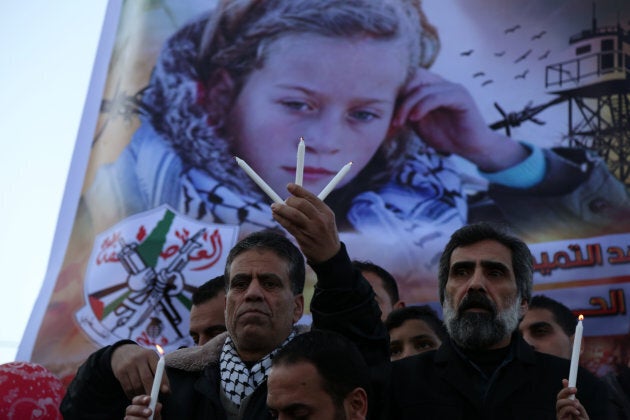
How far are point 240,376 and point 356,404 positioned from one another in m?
0.40

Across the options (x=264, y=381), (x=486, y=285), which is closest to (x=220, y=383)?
(x=264, y=381)

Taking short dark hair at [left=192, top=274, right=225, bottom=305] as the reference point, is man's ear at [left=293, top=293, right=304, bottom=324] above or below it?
below

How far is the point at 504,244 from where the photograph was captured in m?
2.74

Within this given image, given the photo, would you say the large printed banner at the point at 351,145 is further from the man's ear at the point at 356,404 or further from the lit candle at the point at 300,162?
the lit candle at the point at 300,162

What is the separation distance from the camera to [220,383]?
2605 millimetres

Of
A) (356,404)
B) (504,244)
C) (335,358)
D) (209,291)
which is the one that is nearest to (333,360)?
(335,358)

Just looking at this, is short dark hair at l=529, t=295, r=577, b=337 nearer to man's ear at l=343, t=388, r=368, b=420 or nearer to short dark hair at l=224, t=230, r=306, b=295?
short dark hair at l=224, t=230, r=306, b=295

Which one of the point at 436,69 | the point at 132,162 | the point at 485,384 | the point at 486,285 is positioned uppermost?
the point at 436,69

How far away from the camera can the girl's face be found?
251 inches

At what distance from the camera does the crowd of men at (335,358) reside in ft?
7.42

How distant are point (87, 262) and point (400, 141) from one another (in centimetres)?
218

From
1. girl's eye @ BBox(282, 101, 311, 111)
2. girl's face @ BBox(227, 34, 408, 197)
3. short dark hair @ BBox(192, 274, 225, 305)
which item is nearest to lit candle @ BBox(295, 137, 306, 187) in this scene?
short dark hair @ BBox(192, 274, 225, 305)

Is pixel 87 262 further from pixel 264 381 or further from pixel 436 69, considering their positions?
pixel 264 381

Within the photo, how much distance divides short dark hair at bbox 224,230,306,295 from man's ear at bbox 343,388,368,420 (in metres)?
0.56
